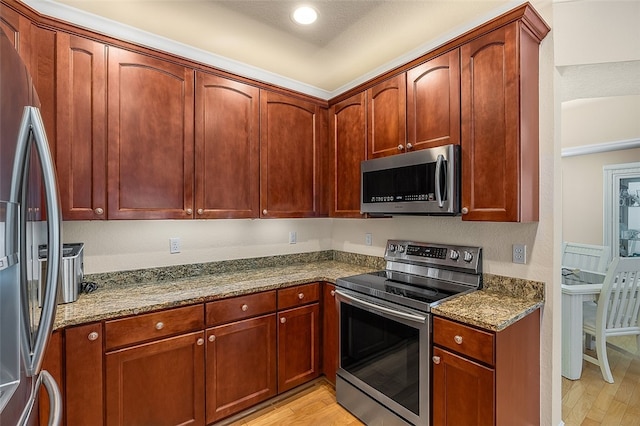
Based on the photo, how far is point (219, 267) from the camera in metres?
2.59

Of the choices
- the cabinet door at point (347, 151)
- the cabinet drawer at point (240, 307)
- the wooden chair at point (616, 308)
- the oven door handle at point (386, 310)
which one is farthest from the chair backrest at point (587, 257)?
the cabinet drawer at point (240, 307)

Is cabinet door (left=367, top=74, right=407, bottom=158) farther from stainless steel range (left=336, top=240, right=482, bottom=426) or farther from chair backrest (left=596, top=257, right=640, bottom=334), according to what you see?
chair backrest (left=596, top=257, right=640, bottom=334)

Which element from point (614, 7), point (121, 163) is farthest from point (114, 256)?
→ point (614, 7)

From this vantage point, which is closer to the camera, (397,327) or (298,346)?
(397,327)

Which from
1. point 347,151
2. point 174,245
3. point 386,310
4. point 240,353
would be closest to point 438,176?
point 386,310

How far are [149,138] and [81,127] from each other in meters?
0.34

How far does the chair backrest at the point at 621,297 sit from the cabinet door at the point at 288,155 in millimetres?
2385

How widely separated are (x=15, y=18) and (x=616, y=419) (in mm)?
4130

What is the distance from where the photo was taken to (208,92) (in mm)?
2234

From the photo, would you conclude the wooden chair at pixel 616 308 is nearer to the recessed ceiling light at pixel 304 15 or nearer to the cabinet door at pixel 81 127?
the recessed ceiling light at pixel 304 15

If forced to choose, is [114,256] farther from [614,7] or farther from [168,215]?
[614,7]

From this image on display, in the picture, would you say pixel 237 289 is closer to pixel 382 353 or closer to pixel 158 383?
pixel 158 383

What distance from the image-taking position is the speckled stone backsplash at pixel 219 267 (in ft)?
7.08

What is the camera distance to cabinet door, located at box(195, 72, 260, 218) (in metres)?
2.20
